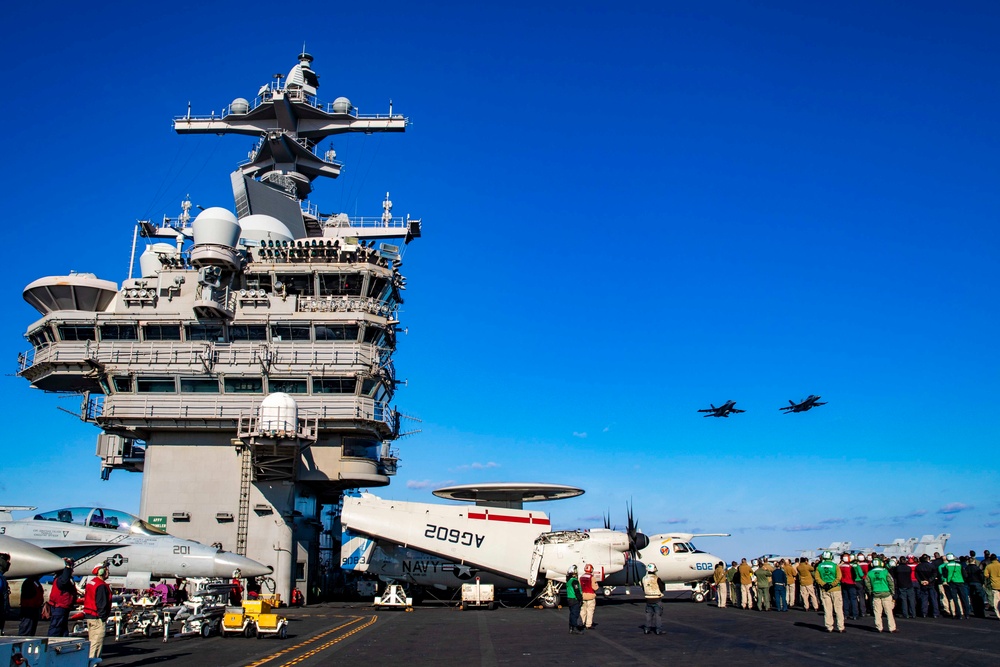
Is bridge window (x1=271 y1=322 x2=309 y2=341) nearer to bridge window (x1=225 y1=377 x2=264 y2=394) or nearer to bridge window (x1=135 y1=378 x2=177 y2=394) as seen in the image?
bridge window (x1=225 y1=377 x2=264 y2=394)

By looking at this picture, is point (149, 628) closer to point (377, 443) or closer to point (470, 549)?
point (470, 549)

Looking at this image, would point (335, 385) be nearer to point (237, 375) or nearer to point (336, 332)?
point (336, 332)

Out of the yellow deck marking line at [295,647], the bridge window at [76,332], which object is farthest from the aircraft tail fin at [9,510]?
Answer: the bridge window at [76,332]

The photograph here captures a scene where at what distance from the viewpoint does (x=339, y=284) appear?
44219mm

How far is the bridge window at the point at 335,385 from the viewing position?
41906 millimetres

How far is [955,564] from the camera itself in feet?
83.4

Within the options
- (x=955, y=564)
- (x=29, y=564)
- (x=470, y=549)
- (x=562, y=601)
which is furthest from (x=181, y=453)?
(x=955, y=564)

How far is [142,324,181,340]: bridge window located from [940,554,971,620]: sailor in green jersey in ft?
130

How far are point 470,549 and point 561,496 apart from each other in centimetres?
1271

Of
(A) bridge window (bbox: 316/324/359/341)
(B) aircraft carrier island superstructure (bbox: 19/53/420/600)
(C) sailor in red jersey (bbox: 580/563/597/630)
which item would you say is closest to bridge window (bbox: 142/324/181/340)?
(B) aircraft carrier island superstructure (bbox: 19/53/420/600)

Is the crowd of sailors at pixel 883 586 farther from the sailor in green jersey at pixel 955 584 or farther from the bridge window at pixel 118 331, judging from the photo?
the bridge window at pixel 118 331

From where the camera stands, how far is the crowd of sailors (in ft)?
66.9

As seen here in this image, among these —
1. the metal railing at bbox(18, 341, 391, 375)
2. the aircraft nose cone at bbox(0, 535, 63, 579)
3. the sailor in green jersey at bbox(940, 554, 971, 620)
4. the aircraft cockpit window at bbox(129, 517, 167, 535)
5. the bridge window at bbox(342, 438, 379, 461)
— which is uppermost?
the metal railing at bbox(18, 341, 391, 375)

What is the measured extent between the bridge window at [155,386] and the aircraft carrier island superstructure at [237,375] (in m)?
0.08
